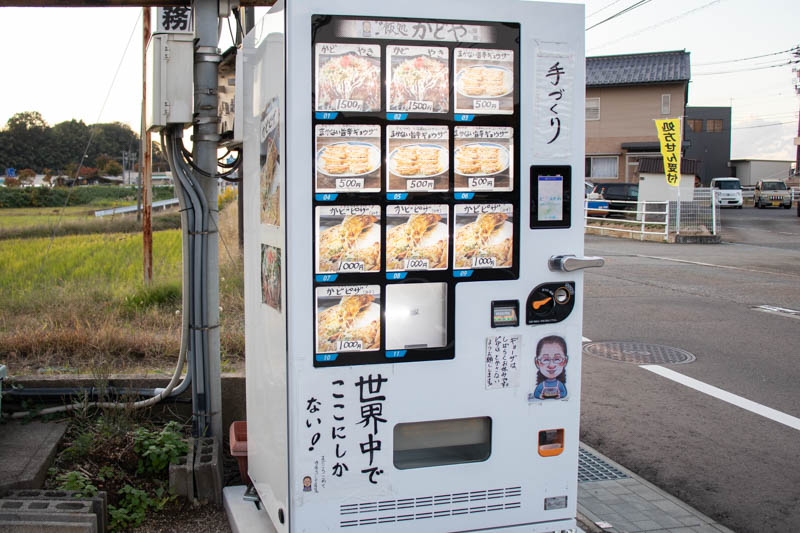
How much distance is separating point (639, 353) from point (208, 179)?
5.72 m

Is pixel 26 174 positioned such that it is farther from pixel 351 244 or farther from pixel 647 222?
pixel 647 222

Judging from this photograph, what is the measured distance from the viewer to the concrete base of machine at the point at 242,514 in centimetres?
376

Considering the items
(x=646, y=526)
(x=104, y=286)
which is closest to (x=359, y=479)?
(x=646, y=526)

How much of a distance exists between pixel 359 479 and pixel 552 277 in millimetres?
1277

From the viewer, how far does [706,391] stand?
703 centimetres

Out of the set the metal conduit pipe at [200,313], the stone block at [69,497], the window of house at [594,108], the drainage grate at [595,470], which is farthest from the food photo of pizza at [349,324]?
the window of house at [594,108]

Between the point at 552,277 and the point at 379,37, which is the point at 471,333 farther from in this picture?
the point at 379,37

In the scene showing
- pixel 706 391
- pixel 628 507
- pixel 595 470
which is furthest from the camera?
pixel 706 391

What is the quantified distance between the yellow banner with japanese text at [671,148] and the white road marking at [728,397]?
17224mm

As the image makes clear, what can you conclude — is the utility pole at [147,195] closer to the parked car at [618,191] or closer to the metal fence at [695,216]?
the metal fence at [695,216]

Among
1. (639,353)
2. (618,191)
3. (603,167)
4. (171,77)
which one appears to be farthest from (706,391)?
(603,167)

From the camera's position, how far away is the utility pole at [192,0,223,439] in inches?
177

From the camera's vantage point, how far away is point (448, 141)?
3256mm

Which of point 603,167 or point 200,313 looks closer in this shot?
point 200,313
